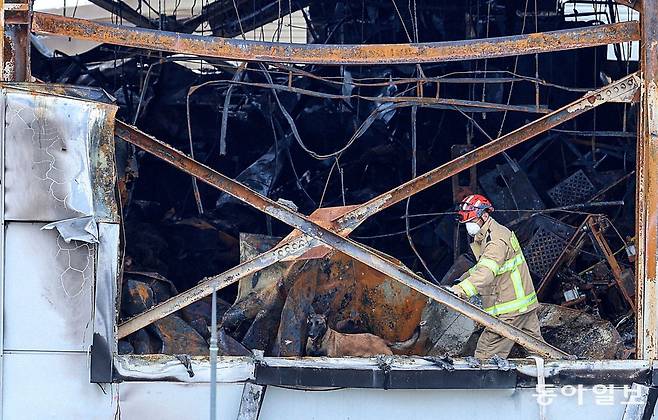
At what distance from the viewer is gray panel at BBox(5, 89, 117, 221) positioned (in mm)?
6363

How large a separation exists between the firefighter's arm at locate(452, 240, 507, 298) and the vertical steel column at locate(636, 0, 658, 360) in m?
1.13

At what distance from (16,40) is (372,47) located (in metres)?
2.29

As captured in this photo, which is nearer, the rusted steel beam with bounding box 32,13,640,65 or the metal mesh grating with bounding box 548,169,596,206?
the rusted steel beam with bounding box 32,13,640,65

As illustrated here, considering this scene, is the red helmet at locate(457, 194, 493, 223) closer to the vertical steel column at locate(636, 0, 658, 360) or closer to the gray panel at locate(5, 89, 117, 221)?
the vertical steel column at locate(636, 0, 658, 360)

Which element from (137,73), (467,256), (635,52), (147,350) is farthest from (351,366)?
(635,52)

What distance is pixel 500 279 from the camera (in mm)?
7812

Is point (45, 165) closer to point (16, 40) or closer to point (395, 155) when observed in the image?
point (16, 40)

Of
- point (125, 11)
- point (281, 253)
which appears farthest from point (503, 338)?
point (125, 11)

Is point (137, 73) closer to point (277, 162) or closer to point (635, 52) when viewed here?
point (277, 162)

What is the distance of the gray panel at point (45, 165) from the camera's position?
636 centimetres

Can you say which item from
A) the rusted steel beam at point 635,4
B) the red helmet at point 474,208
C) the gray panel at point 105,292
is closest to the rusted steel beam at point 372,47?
the rusted steel beam at point 635,4

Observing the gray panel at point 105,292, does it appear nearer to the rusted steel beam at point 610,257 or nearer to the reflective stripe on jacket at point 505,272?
the reflective stripe on jacket at point 505,272

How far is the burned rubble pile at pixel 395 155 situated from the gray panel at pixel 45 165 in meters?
2.33

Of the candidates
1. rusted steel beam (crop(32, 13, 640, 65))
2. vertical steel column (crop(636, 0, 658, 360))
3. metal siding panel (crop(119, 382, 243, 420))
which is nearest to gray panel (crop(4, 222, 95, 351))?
metal siding panel (crop(119, 382, 243, 420))
